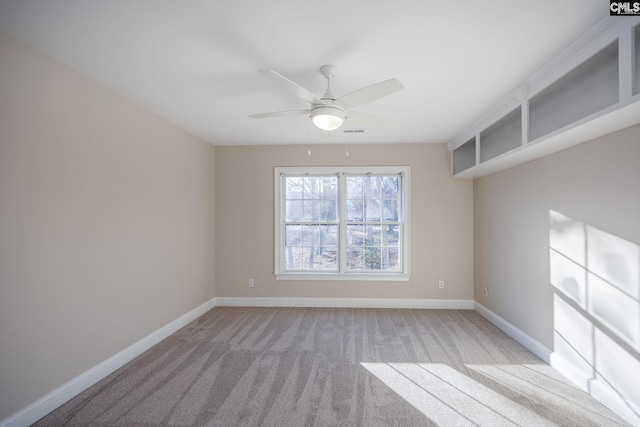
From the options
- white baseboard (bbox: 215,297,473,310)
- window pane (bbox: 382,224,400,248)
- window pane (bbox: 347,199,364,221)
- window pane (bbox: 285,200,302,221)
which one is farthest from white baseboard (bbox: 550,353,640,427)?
window pane (bbox: 285,200,302,221)

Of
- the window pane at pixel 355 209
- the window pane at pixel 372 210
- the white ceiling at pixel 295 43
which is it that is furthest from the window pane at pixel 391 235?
the white ceiling at pixel 295 43

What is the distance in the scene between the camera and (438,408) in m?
2.26

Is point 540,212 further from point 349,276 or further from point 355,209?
point 349,276

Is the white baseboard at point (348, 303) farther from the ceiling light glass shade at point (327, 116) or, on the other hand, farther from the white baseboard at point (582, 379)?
the ceiling light glass shade at point (327, 116)

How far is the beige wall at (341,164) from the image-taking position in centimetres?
476

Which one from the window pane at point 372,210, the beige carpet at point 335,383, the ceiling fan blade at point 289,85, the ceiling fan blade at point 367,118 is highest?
the ceiling fan blade at point 289,85

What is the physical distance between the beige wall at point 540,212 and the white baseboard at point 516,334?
5 cm

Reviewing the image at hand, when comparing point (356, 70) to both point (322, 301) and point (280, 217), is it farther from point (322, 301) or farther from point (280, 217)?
point (322, 301)

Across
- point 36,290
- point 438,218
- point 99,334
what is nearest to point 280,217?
point 438,218

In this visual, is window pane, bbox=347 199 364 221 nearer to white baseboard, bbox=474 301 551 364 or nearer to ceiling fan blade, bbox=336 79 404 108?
white baseboard, bbox=474 301 551 364

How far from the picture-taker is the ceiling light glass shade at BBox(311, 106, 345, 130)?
7.75 feet

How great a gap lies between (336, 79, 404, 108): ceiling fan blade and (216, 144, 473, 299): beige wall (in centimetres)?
259

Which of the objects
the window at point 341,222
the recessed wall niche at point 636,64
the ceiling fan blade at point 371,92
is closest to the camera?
the recessed wall niche at point 636,64

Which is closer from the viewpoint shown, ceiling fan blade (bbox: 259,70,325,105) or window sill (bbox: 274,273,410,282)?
ceiling fan blade (bbox: 259,70,325,105)
